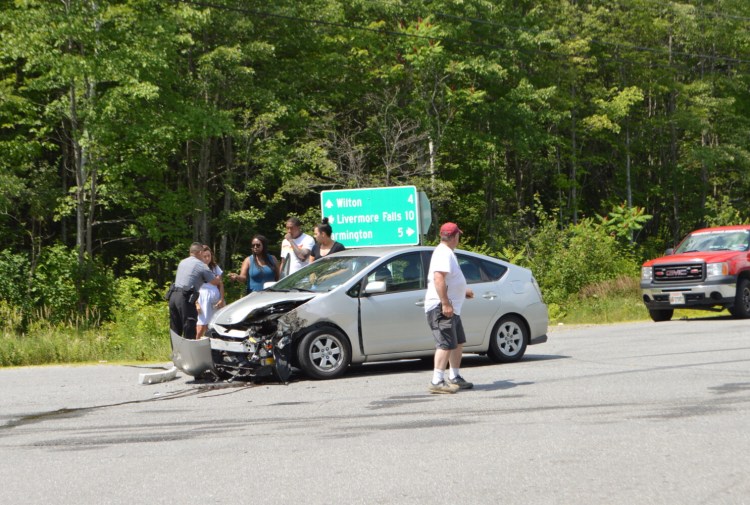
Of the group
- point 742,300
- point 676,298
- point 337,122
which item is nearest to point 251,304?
point 676,298

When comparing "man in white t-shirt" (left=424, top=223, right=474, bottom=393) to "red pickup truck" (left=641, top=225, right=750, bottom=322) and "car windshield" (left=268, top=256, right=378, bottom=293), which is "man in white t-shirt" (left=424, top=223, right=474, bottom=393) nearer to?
"car windshield" (left=268, top=256, right=378, bottom=293)

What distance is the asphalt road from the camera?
6.71 m

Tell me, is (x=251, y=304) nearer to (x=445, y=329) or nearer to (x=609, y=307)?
(x=445, y=329)

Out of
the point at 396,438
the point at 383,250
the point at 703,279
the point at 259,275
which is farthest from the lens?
the point at 703,279

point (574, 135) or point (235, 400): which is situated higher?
point (574, 135)

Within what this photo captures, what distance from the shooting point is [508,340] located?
1430 centimetres

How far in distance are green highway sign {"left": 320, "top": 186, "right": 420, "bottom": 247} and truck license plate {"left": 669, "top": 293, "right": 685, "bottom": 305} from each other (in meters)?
5.50

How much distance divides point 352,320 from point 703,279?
11.6 metres

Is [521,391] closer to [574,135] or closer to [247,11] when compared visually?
[247,11]

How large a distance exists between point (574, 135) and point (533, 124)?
5.36 metres

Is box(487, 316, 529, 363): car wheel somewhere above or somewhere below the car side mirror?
below

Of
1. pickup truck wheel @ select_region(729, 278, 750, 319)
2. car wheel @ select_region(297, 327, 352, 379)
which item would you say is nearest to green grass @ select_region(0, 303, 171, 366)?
car wheel @ select_region(297, 327, 352, 379)

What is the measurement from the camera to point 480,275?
556 inches

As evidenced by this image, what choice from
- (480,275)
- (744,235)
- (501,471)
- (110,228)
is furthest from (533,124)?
(501,471)
